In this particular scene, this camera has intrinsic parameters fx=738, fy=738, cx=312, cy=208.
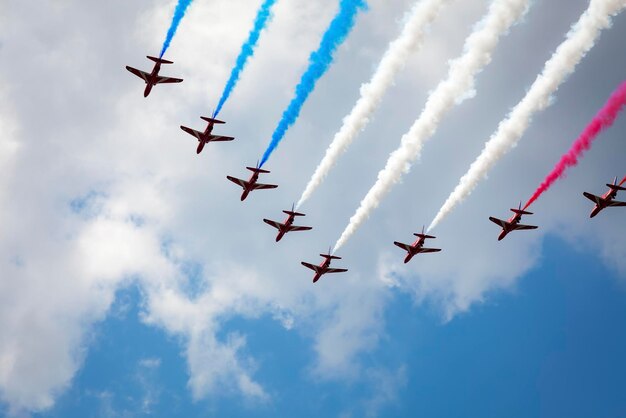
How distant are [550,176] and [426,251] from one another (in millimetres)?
14537

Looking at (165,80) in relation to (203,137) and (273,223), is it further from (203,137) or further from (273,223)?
(273,223)

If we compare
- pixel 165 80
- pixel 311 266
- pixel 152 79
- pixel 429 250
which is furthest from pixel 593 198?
pixel 152 79

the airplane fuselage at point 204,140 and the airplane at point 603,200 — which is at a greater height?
the airplane fuselage at point 204,140

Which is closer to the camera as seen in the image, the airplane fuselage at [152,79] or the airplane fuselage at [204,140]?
the airplane fuselage at [152,79]

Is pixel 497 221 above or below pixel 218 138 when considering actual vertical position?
below

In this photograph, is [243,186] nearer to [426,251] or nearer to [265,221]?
[265,221]

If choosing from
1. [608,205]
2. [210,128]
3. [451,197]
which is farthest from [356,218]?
[608,205]

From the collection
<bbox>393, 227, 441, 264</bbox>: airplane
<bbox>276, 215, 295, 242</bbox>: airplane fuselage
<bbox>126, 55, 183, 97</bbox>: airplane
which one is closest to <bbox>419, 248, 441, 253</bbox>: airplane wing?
<bbox>393, 227, 441, 264</bbox>: airplane

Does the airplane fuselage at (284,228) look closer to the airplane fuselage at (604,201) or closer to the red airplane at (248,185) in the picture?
the red airplane at (248,185)

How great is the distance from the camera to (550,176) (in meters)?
38.8

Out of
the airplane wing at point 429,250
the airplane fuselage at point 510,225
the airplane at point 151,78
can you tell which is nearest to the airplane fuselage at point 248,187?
the airplane at point 151,78

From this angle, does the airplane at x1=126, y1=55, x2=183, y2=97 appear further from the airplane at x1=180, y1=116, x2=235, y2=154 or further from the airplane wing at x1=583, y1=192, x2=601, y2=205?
the airplane wing at x1=583, y1=192, x2=601, y2=205

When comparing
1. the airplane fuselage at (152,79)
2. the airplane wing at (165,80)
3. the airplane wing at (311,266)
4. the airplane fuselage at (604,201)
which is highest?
the airplane fuselage at (152,79)

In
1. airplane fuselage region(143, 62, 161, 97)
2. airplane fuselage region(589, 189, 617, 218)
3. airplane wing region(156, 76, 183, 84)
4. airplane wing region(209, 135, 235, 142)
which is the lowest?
airplane fuselage region(589, 189, 617, 218)
